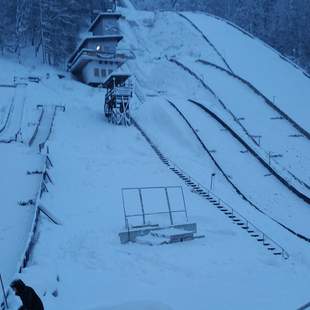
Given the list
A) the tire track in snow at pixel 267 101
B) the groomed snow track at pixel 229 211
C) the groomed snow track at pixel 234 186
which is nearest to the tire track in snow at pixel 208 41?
the tire track in snow at pixel 267 101

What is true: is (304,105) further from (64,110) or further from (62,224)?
(62,224)

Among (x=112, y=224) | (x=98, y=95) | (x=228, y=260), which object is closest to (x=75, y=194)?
(x=112, y=224)

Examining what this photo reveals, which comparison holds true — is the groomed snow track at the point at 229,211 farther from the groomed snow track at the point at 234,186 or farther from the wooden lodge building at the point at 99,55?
the wooden lodge building at the point at 99,55

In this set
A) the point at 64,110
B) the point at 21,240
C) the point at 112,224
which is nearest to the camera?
the point at 21,240

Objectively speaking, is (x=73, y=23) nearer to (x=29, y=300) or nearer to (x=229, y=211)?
(x=229, y=211)

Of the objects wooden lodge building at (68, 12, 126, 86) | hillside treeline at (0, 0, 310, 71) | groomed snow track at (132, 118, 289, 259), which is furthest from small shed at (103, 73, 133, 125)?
hillside treeline at (0, 0, 310, 71)

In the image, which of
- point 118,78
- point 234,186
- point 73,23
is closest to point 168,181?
point 234,186

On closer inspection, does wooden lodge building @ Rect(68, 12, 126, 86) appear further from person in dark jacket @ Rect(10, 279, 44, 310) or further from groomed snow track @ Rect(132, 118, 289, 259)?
person in dark jacket @ Rect(10, 279, 44, 310)
